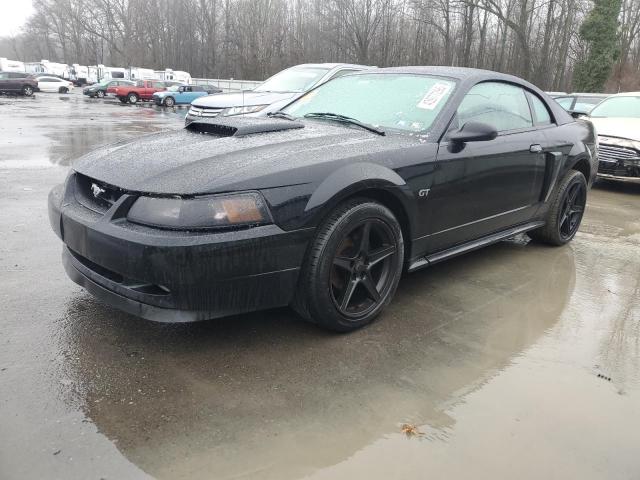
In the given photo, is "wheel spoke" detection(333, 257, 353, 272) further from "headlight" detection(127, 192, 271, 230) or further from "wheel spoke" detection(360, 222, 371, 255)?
"headlight" detection(127, 192, 271, 230)

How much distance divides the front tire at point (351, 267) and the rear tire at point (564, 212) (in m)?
2.27

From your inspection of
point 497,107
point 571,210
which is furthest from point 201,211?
point 571,210

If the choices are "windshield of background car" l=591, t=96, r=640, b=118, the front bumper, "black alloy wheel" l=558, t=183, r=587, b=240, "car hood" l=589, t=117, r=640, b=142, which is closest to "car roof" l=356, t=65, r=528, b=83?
"black alloy wheel" l=558, t=183, r=587, b=240

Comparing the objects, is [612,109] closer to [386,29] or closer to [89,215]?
[89,215]

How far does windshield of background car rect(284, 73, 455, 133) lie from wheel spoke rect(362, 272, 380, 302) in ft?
3.38

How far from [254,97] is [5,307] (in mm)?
7079

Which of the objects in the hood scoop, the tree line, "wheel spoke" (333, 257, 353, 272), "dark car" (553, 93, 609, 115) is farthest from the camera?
the tree line

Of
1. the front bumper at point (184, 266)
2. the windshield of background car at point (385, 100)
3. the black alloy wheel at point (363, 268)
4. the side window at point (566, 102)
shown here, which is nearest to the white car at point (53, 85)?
the side window at point (566, 102)

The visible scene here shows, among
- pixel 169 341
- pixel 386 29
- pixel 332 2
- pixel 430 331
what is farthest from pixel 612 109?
pixel 332 2

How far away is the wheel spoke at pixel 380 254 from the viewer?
302 cm

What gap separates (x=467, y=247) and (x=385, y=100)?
1204 mm

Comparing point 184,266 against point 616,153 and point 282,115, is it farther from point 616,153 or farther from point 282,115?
point 616,153

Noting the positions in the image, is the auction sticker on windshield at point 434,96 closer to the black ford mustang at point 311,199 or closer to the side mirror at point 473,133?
the black ford mustang at point 311,199

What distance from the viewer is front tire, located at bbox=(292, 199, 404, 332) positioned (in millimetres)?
2729
